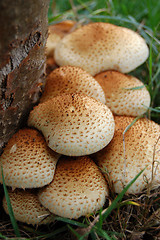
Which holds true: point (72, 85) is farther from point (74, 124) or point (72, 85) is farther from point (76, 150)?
point (76, 150)

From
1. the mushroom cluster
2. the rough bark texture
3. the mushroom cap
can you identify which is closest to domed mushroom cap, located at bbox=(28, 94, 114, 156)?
the mushroom cluster

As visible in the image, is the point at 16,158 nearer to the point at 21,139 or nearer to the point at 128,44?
the point at 21,139

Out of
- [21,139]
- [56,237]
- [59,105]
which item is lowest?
[56,237]

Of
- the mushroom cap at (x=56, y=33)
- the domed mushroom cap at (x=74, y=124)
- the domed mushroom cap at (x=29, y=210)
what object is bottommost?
the domed mushroom cap at (x=29, y=210)

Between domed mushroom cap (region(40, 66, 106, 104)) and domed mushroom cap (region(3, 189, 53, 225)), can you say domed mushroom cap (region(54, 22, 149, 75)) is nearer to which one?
domed mushroom cap (region(40, 66, 106, 104))

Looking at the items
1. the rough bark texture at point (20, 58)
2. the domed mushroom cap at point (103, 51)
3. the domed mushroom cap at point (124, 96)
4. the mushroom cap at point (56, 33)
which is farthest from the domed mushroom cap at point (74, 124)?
the mushroom cap at point (56, 33)

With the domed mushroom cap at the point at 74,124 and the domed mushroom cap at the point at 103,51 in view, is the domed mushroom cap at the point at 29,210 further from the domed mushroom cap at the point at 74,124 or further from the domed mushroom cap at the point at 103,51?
the domed mushroom cap at the point at 103,51

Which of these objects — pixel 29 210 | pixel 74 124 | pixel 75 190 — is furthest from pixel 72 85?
pixel 29 210

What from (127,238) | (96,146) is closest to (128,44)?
(96,146)
